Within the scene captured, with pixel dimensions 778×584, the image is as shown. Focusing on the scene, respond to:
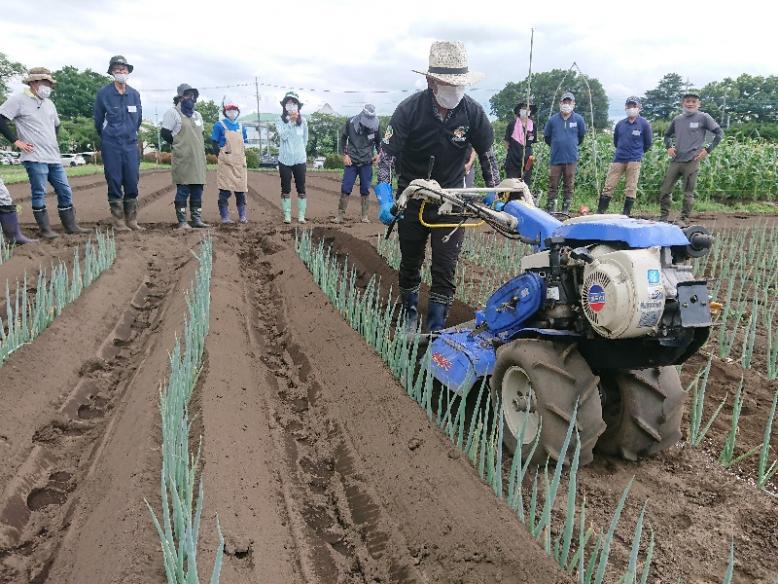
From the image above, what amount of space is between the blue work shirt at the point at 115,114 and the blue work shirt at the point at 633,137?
19.8 ft

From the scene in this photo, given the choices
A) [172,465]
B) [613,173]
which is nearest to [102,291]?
[172,465]

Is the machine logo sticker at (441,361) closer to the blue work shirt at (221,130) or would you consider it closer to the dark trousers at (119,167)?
the dark trousers at (119,167)

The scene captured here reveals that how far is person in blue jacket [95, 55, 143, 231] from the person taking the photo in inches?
265

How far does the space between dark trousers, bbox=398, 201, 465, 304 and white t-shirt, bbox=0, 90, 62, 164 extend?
4.62 metres

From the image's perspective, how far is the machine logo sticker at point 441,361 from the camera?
2.98m

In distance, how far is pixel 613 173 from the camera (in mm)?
8438

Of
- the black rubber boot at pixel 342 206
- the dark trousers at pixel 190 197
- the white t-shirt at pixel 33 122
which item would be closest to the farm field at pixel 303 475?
the white t-shirt at pixel 33 122

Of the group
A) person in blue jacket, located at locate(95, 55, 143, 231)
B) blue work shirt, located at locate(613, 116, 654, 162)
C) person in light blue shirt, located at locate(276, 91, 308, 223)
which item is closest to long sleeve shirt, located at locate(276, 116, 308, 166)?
person in light blue shirt, located at locate(276, 91, 308, 223)

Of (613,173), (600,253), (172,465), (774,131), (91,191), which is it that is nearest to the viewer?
(172,465)

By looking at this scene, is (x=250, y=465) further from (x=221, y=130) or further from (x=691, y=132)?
(x=691, y=132)

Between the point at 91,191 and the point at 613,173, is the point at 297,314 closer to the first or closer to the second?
the point at 613,173

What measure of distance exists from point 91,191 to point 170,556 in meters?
12.2

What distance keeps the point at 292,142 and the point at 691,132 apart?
5183 millimetres

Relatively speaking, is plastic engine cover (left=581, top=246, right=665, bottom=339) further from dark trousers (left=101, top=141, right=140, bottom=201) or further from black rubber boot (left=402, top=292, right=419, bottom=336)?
dark trousers (left=101, top=141, right=140, bottom=201)
